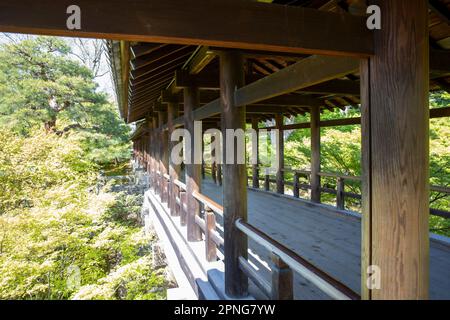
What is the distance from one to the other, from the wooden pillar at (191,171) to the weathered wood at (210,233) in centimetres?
93

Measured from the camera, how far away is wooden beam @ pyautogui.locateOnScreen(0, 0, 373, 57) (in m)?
1.39

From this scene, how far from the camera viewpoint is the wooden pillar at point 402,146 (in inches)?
63.1

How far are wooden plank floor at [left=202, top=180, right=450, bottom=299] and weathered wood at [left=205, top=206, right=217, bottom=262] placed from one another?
1.74 feet

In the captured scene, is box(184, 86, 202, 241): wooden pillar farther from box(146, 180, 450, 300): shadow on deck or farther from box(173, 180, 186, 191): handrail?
box(173, 180, 186, 191): handrail

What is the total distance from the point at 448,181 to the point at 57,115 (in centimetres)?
1603

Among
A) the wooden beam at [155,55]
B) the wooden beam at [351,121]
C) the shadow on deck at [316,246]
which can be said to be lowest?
the shadow on deck at [316,246]

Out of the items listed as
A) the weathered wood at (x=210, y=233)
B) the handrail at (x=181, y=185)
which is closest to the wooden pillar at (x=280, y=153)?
the handrail at (x=181, y=185)

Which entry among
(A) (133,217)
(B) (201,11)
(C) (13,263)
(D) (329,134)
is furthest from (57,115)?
(B) (201,11)

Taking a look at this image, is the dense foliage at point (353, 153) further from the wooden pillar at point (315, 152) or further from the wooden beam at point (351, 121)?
the wooden pillar at point (315, 152)

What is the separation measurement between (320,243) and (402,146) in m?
3.68

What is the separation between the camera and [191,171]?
539cm

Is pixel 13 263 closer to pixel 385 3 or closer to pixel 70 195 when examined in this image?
pixel 70 195

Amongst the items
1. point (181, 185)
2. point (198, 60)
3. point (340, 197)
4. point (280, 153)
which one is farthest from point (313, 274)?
point (280, 153)

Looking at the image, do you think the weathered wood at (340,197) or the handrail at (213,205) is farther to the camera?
the weathered wood at (340,197)
